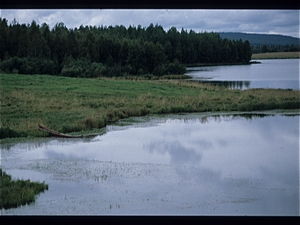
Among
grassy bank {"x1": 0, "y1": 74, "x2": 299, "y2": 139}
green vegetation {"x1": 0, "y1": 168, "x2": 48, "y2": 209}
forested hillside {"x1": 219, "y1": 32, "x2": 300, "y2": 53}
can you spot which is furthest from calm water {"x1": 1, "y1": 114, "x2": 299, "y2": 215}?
forested hillside {"x1": 219, "y1": 32, "x2": 300, "y2": 53}

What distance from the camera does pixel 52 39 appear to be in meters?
35.8

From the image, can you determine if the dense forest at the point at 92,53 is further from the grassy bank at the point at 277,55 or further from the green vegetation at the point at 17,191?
the green vegetation at the point at 17,191

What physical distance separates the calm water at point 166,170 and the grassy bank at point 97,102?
112 centimetres

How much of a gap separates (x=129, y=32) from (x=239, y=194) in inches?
2218

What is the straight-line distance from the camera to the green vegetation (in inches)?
208

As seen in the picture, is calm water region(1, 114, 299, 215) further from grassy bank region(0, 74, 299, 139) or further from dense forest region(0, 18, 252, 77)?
dense forest region(0, 18, 252, 77)

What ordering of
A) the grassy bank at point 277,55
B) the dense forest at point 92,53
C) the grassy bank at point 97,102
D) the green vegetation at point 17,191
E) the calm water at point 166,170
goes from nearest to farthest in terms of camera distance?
the green vegetation at point 17,191, the calm water at point 166,170, the grassy bank at point 97,102, the dense forest at point 92,53, the grassy bank at point 277,55

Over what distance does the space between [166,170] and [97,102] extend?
837 centimetres

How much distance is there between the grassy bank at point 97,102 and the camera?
1158 centimetres

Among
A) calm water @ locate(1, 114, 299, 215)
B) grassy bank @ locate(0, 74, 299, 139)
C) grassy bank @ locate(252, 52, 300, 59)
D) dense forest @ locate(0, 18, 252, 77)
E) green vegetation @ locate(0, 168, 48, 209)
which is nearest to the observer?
green vegetation @ locate(0, 168, 48, 209)

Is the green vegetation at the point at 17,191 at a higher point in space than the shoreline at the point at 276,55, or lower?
lower

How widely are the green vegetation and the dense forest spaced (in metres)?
20.5

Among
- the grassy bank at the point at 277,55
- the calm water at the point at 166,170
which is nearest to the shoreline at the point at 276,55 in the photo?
the grassy bank at the point at 277,55

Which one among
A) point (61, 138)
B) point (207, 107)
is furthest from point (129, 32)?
point (61, 138)
